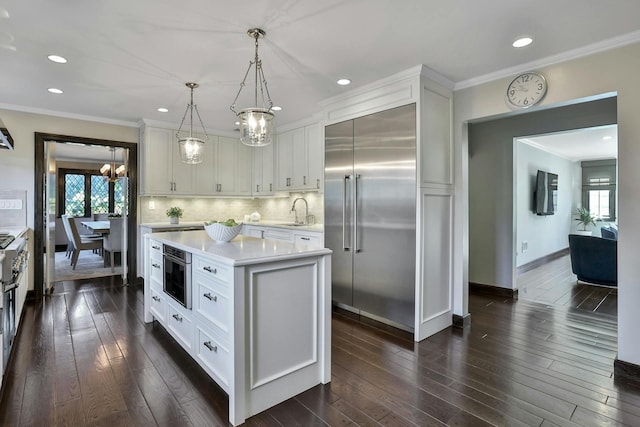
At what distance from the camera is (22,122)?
433 centimetres

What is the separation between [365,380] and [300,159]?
3.46 meters

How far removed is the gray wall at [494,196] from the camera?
14.9ft

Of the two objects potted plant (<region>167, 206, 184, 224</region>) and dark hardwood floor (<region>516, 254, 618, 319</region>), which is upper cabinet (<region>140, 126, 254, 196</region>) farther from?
dark hardwood floor (<region>516, 254, 618, 319</region>)

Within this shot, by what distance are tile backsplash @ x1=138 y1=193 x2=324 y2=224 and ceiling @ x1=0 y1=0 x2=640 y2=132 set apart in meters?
2.02

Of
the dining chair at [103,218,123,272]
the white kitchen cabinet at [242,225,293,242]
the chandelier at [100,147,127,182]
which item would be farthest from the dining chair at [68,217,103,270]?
the white kitchen cabinet at [242,225,293,242]

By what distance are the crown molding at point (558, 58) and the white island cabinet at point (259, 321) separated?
7.71 feet

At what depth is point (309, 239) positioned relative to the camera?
4309mm

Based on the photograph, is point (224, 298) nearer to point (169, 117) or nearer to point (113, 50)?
point (113, 50)

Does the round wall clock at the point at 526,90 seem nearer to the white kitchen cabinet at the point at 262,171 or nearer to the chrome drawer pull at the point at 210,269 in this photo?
the chrome drawer pull at the point at 210,269

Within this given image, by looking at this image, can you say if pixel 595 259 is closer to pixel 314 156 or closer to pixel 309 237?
pixel 309 237

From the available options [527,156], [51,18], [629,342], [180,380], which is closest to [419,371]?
[629,342]

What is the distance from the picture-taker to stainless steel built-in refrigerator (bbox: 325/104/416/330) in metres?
3.16

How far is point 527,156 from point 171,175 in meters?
6.30

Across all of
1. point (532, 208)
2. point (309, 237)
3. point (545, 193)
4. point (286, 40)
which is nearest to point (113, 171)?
point (309, 237)
